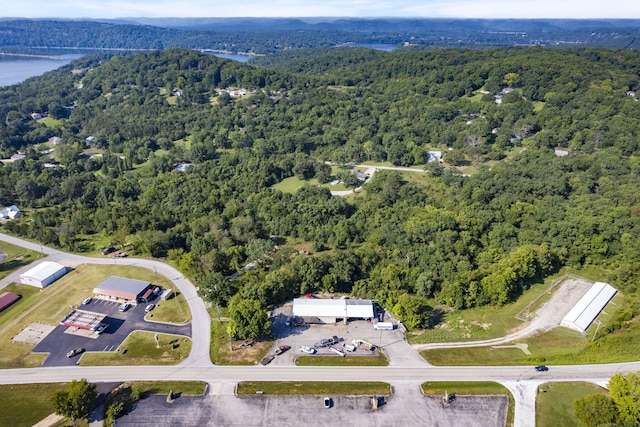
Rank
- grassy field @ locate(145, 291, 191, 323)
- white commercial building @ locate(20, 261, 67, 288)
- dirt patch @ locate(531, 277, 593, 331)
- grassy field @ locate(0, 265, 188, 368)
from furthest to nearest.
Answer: white commercial building @ locate(20, 261, 67, 288), grassy field @ locate(145, 291, 191, 323), dirt patch @ locate(531, 277, 593, 331), grassy field @ locate(0, 265, 188, 368)

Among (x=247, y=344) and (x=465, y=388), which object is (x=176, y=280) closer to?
(x=247, y=344)

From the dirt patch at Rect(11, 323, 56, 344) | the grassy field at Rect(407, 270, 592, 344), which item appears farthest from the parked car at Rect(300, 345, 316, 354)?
the dirt patch at Rect(11, 323, 56, 344)

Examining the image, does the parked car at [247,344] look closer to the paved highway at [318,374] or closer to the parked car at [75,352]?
the paved highway at [318,374]

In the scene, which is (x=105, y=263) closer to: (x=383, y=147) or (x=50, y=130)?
(x=383, y=147)

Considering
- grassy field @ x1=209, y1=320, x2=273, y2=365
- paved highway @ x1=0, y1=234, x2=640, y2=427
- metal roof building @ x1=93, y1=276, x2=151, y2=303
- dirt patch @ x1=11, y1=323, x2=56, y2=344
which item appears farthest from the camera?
metal roof building @ x1=93, y1=276, x2=151, y2=303

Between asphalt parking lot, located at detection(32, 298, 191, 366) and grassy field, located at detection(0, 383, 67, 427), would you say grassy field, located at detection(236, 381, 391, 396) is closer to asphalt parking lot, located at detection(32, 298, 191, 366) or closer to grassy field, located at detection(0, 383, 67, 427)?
asphalt parking lot, located at detection(32, 298, 191, 366)

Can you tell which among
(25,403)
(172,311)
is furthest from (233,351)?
(25,403)

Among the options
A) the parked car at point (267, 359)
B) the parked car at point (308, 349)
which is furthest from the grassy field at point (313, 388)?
the parked car at point (308, 349)

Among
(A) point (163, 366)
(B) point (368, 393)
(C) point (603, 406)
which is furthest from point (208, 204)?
(C) point (603, 406)
